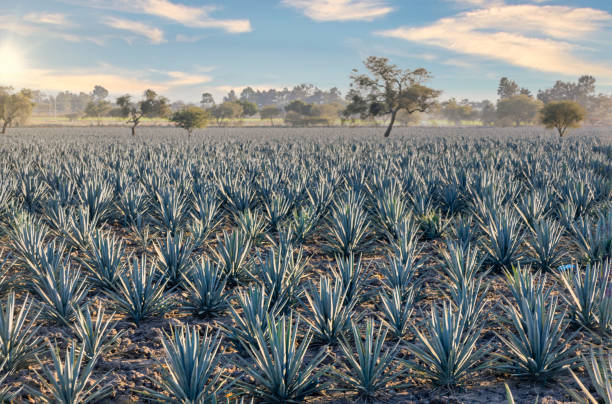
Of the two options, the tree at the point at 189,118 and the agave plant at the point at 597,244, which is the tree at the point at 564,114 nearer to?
the tree at the point at 189,118

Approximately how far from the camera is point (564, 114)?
97.0 ft

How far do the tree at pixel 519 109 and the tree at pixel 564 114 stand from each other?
76.0 metres

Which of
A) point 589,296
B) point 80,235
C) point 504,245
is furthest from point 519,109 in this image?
point 80,235

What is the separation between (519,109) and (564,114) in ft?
253

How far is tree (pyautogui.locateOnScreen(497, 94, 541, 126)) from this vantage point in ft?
319

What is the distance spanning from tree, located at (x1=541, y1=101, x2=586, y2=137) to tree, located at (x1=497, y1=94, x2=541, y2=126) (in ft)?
249

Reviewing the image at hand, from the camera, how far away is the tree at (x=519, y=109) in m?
97.2

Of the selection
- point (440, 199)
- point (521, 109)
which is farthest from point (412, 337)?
point (521, 109)

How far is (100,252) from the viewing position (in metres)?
4.20

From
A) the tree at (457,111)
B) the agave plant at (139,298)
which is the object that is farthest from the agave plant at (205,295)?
the tree at (457,111)

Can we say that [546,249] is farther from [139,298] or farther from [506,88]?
[506,88]

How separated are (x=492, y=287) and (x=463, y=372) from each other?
6.99ft

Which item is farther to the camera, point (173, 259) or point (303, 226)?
point (303, 226)

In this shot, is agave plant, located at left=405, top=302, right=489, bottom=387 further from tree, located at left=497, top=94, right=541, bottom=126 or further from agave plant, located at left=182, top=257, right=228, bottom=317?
tree, located at left=497, top=94, right=541, bottom=126
